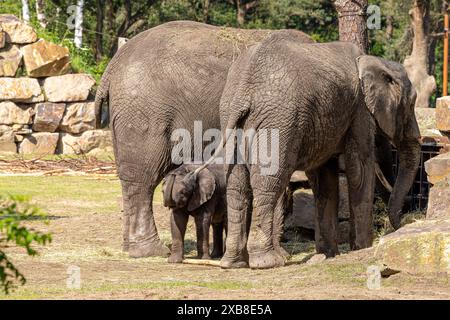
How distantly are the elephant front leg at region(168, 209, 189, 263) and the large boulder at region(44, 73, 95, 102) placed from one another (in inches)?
514

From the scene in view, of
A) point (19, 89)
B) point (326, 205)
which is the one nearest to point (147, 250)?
point (326, 205)

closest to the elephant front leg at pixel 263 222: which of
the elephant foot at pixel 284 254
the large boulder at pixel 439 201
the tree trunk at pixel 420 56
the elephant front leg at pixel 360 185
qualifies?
the elephant foot at pixel 284 254

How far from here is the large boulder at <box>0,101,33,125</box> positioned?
24.6 m

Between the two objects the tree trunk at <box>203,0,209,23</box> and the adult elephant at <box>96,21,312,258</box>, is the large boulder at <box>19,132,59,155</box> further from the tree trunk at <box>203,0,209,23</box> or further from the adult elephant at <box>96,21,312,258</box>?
the tree trunk at <box>203,0,209,23</box>

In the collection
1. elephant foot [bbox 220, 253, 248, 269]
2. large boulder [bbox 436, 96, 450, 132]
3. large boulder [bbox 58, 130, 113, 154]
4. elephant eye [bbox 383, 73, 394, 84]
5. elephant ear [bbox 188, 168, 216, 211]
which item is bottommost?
elephant foot [bbox 220, 253, 248, 269]

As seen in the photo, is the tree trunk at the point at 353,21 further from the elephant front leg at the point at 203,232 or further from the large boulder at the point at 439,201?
the elephant front leg at the point at 203,232

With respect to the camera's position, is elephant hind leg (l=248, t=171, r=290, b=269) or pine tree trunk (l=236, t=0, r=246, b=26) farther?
pine tree trunk (l=236, t=0, r=246, b=26)

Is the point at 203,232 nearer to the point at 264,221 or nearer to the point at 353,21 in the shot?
the point at 264,221

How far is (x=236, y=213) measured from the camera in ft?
38.0

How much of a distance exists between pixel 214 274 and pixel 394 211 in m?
3.06

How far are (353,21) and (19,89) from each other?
35.1ft

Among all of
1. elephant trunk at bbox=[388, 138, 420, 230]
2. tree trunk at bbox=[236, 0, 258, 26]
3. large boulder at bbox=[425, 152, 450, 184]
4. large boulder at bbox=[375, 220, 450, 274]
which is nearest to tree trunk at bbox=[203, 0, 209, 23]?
tree trunk at bbox=[236, 0, 258, 26]
